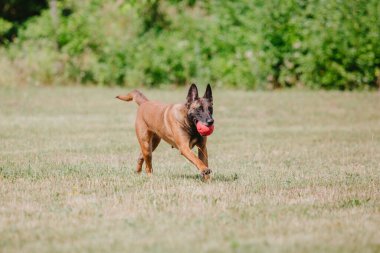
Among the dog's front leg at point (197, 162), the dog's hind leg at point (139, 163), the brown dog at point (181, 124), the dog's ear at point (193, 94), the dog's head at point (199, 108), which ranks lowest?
the dog's hind leg at point (139, 163)

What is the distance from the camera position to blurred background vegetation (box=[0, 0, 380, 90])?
835 inches

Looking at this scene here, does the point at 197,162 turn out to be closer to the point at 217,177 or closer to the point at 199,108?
the point at 199,108

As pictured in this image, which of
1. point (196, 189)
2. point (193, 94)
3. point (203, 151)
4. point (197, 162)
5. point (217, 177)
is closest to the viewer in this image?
point (196, 189)

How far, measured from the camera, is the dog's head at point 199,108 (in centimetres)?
818

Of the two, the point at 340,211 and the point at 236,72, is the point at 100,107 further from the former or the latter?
the point at 340,211

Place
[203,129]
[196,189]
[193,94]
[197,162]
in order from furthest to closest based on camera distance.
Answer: [193,94]
[197,162]
[203,129]
[196,189]

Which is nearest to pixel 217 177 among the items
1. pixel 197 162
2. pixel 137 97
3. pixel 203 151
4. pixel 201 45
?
pixel 203 151

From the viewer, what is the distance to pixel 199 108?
830 centimetres

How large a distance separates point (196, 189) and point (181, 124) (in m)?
1.01

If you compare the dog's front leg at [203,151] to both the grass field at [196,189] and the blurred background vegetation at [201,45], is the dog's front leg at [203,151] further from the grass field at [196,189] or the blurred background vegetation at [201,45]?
the blurred background vegetation at [201,45]

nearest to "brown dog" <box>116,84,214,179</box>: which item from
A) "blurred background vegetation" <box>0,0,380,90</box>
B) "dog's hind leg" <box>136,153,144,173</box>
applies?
"dog's hind leg" <box>136,153,144,173</box>

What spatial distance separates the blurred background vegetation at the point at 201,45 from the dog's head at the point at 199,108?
529 inches

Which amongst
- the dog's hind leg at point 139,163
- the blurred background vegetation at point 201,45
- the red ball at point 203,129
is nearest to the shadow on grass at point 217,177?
the dog's hind leg at point 139,163

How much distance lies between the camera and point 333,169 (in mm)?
9945
